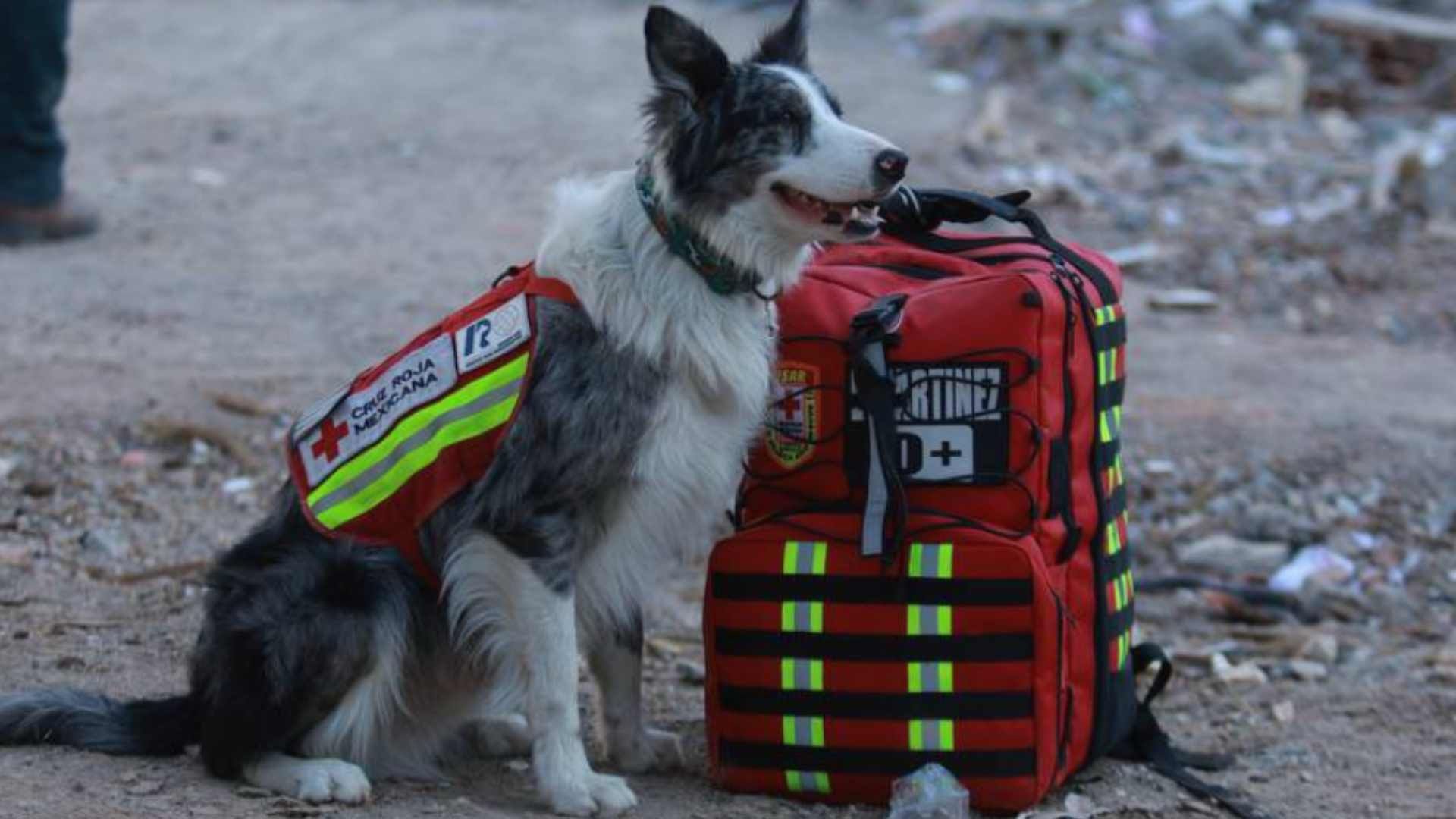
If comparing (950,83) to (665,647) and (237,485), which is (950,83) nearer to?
(237,485)

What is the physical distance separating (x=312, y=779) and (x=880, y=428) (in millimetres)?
1318

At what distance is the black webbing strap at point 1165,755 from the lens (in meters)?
4.34

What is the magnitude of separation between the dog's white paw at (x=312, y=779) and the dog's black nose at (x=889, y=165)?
158cm

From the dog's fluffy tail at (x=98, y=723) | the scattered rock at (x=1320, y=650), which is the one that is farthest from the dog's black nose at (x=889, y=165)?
the scattered rock at (x=1320, y=650)

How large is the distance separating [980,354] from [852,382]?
27 cm

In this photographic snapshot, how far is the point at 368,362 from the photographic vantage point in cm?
734

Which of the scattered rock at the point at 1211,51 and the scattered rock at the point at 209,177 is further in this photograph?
the scattered rock at the point at 1211,51

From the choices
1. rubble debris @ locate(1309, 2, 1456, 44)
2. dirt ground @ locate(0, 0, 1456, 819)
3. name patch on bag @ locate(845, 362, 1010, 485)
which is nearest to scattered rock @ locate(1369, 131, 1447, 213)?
dirt ground @ locate(0, 0, 1456, 819)

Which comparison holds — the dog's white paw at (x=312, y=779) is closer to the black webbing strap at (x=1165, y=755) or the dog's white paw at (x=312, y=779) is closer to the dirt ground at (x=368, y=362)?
the dirt ground at (x=368, y=362)

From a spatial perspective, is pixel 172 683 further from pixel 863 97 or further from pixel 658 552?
pixel 863 97

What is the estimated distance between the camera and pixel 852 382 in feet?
13.6

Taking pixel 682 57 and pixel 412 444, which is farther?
pixel 412 444

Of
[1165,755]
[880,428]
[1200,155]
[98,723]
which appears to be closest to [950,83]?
[1200,155]

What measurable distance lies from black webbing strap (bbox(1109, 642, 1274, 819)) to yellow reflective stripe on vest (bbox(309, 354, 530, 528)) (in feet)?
5.27
